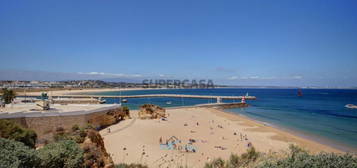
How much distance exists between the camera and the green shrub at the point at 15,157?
394 centimetres

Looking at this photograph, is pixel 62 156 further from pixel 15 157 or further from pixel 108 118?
pixel 108 118

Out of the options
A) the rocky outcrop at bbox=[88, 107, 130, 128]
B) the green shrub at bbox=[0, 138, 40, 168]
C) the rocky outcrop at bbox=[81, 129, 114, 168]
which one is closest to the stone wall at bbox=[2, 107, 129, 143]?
the rocky outcrop at bbox=[88, 107, 130, 128]

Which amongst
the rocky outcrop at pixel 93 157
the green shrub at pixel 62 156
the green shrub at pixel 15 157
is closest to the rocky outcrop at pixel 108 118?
the rocky outcrop at pixel 93 157

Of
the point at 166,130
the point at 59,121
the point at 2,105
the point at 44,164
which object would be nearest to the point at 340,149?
the point at 166,130

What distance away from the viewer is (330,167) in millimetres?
3396

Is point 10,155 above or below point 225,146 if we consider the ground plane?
above

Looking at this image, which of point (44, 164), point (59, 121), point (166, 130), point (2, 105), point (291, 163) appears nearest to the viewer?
point (291, 163)

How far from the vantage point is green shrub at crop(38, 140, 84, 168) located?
504 centimetres

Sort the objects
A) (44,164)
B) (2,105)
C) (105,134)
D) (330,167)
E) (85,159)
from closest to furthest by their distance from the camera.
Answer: (330,167) → (44,164) → (85,159) → (105,134) → (2,105)

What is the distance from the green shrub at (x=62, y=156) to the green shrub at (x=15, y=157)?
13.4 inches

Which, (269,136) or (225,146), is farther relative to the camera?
(269,136)

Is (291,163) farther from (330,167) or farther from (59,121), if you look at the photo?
(59,121)

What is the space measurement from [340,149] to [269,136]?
198 inches

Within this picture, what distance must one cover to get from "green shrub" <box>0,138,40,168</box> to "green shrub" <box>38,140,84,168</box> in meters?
0.34
